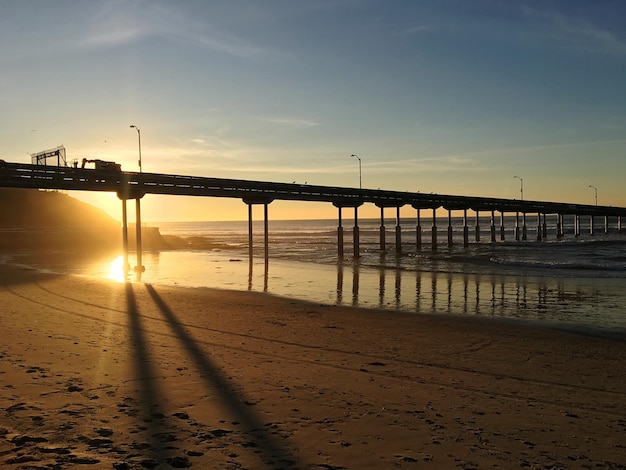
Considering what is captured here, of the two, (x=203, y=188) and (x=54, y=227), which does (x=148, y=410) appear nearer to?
(x=203, y=188)

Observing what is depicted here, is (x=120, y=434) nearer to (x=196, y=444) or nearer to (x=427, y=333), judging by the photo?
(x=196, y=444)

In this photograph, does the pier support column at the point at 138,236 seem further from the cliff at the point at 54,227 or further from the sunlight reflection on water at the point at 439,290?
the cliff at the point at 54,227

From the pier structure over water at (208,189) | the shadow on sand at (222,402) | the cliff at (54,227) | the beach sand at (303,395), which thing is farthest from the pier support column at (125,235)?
the cliff at (54,227)

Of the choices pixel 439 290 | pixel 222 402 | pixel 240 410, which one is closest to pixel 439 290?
pixel 439 290

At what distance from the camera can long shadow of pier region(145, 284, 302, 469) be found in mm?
6074

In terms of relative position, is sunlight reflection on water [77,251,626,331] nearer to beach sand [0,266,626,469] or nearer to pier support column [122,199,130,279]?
pier support column [122,199,130,279]

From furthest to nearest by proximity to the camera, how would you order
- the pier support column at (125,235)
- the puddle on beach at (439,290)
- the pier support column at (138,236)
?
the pier support column at (125,235), the pier support column at (138,236), the puddle on beach at (439,290)

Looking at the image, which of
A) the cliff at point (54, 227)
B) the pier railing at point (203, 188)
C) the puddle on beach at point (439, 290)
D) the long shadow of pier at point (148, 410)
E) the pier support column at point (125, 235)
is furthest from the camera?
the cliff at point (54, 227)

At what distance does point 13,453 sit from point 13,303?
14.4m

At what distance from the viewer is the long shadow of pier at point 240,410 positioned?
6074mm

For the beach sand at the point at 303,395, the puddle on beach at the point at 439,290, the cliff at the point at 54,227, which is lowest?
the puddle on beach at the point at 439,290

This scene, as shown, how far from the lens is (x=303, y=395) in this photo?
853 cm

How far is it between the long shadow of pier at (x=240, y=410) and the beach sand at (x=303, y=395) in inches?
1.2

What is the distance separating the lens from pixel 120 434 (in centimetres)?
664
